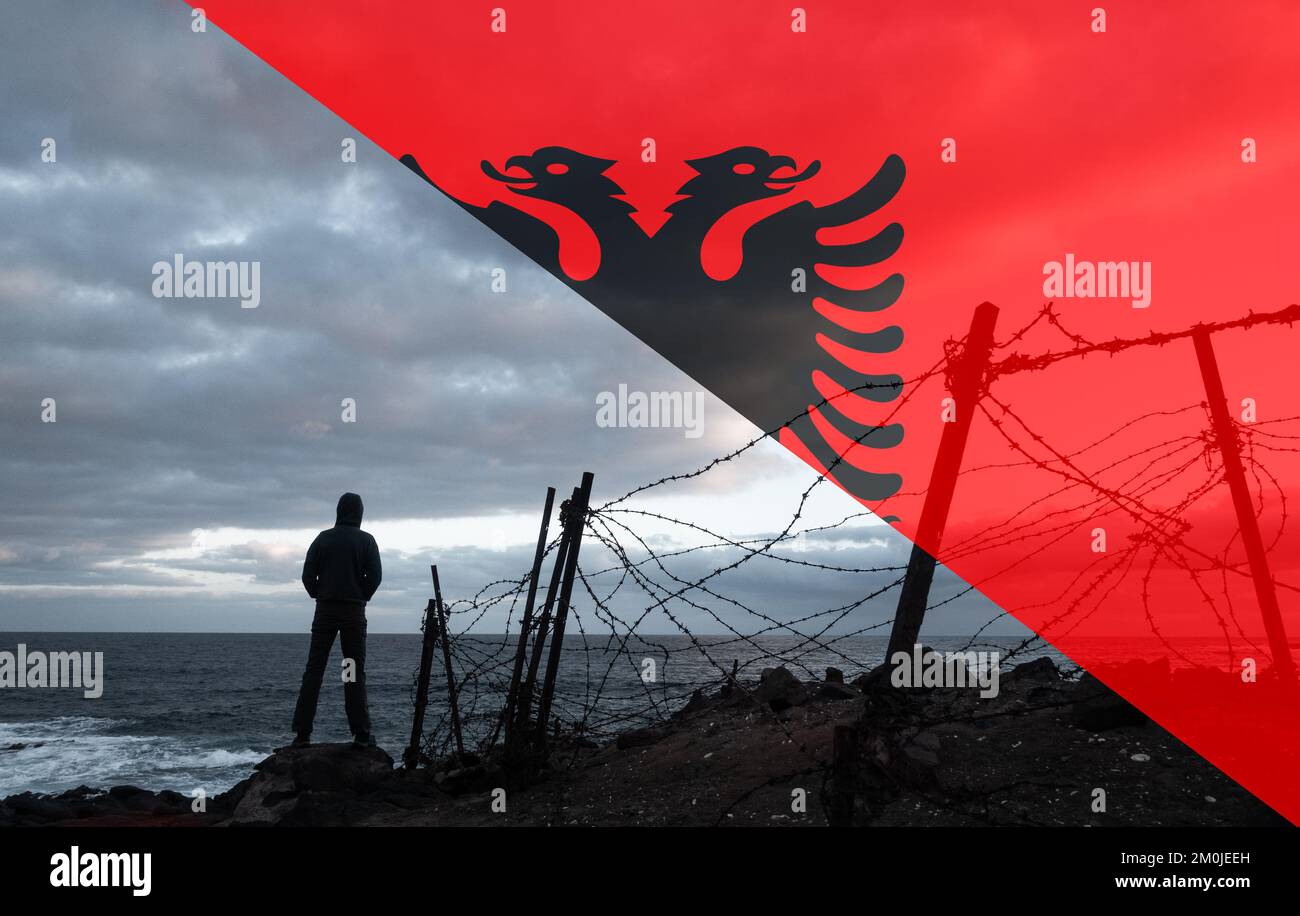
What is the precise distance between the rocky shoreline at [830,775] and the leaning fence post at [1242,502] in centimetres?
99

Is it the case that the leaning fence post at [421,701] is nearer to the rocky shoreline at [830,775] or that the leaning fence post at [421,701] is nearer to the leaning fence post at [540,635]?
the rocky shoreline at [830,775]

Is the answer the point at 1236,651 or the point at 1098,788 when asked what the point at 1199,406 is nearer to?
the point at 1236,651

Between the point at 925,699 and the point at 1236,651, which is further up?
→ the point at 1236,651

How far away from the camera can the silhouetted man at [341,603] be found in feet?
31.8

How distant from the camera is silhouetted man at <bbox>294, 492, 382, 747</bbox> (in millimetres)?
9688

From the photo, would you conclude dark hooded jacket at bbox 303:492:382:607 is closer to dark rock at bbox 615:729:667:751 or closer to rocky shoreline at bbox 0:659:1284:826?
rocky shoreline at bbox 0:659:1284:826

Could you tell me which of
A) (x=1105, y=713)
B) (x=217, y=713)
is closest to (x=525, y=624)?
(x=1105, y=713)

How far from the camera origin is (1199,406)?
6.08 metres

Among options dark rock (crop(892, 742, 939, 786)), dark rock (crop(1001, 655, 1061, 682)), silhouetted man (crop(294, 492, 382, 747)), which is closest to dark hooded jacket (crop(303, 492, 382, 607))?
silhouetted man (crop(294, 492, 382, 747))

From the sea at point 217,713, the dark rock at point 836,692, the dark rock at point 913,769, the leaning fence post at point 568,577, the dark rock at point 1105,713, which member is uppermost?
the leaning fence post at point 568,577

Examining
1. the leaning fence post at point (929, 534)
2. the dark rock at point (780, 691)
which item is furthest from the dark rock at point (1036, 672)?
the leaning fence post at point (929, 534)

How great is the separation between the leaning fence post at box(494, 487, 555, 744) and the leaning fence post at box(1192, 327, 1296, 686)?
553 centimetres
